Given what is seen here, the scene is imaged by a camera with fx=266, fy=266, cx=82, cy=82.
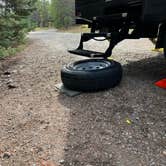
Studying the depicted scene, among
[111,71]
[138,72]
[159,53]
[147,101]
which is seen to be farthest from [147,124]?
[159,53]

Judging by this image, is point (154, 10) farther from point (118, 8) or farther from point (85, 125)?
point (85, 125)

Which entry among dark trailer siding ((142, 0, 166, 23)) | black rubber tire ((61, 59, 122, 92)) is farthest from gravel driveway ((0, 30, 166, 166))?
dark trailer siding ((142, 0, 166, 23))

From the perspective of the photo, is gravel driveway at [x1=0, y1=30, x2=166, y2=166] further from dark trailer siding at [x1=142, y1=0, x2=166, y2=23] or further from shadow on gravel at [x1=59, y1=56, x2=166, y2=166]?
dark trailer siding at [x1=142, y1=0, x2=166, y2=23]

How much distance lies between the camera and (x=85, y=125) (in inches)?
124

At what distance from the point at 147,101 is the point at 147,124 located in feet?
2.17

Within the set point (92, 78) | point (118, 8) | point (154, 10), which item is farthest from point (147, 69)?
point (92, 78)

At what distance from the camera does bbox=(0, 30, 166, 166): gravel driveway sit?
2.58 metres

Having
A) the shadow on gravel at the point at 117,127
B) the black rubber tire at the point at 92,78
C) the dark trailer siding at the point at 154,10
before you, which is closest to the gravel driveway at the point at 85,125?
the shadow on gravel at the point at 117,127

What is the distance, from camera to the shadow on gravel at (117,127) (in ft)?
8.35

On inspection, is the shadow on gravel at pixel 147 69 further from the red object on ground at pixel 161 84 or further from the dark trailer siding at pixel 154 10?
the dark trailer siding at pixel 154 10

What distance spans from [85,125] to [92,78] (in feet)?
3.12

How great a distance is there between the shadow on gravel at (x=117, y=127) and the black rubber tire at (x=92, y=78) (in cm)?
11

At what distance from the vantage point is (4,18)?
8.53m

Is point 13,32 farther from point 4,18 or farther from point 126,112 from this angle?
point 126,112
